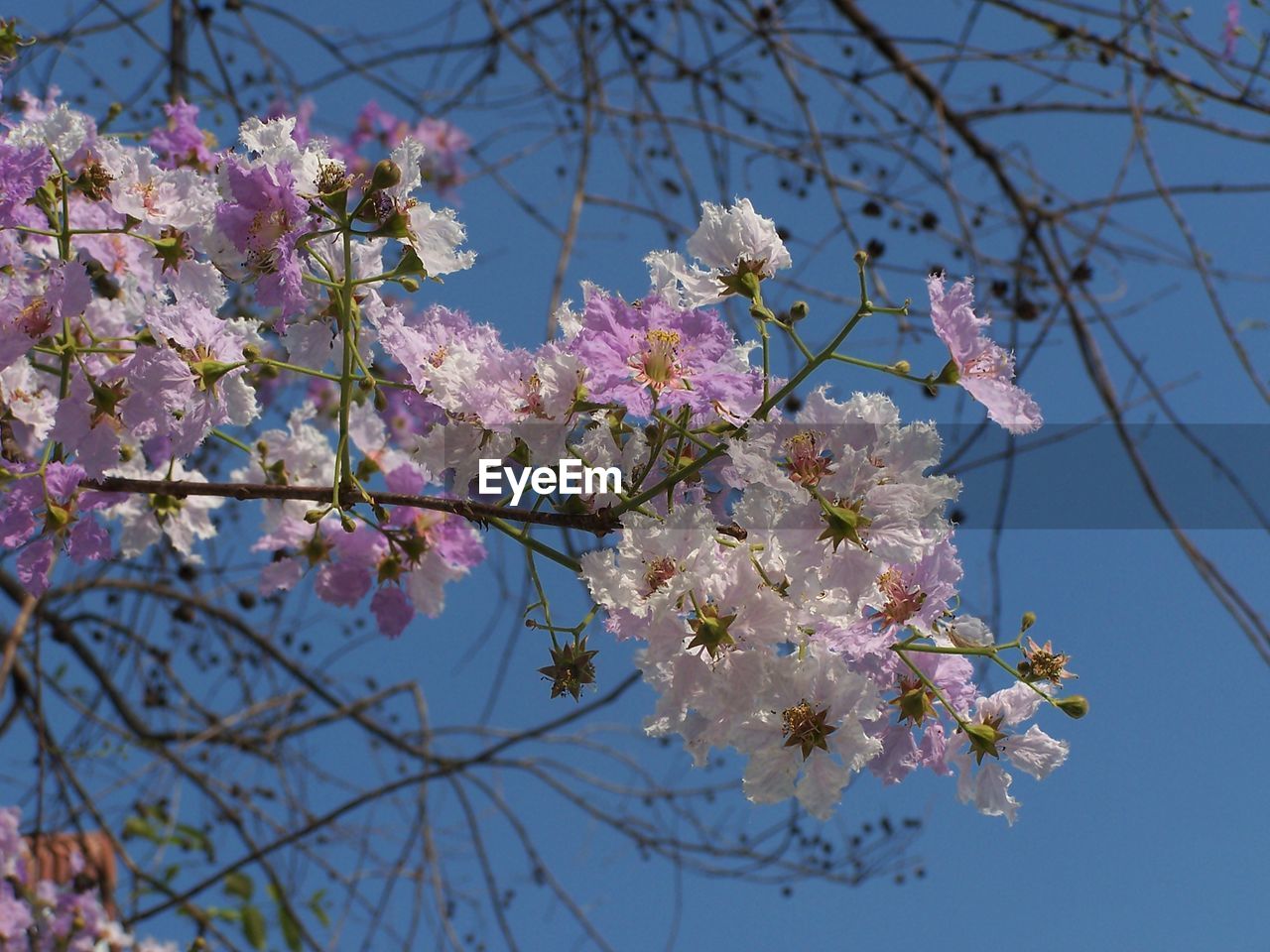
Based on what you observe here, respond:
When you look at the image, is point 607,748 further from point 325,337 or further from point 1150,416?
point 325,337

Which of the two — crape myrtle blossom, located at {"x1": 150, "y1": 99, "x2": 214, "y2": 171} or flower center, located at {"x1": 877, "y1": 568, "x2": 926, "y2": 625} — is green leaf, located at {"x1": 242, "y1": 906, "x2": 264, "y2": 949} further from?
flower center, located at {"x1": 877, "y1": 568, "x2": 926, "y2": 625}

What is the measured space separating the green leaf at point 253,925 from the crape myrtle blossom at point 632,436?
214 centimetres

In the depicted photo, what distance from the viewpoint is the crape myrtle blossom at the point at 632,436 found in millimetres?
922

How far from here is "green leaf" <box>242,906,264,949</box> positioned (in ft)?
10.2

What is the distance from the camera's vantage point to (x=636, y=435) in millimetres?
1018

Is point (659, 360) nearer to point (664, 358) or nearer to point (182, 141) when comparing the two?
point (664, 358)

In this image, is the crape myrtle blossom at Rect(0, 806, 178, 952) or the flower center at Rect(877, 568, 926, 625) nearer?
the flower center at Rect(877, 568, 926, 625)

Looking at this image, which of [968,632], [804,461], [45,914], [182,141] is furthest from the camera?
[45,914]

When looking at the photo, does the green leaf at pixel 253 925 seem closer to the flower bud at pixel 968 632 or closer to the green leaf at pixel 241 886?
the green leaf at pixel 241 886

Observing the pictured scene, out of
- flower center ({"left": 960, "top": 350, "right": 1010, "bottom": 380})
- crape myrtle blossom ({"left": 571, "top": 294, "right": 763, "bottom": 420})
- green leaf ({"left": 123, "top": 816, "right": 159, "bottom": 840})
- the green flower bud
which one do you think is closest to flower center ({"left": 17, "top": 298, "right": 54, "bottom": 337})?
crape myrtle blossom ({"left": 571, "top": 294, "right": 763, "bottom": 420})

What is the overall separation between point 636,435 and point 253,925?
2627mm

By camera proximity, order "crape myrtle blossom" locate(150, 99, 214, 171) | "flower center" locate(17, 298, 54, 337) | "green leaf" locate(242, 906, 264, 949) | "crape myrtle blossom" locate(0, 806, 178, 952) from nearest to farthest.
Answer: "flower center" locate(17, 298, 54, 337) < "crape myrtle blossom" locate(150, 99, 214, 171) < "crape myrtle blossom" locate(0, 806, 178, 952) < "green leaf" locate(242, 906, 264, 949)

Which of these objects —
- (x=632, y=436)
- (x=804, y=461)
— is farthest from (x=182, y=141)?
(x=804, y=461)

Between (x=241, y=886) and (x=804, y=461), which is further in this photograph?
(x=241, y=886)
